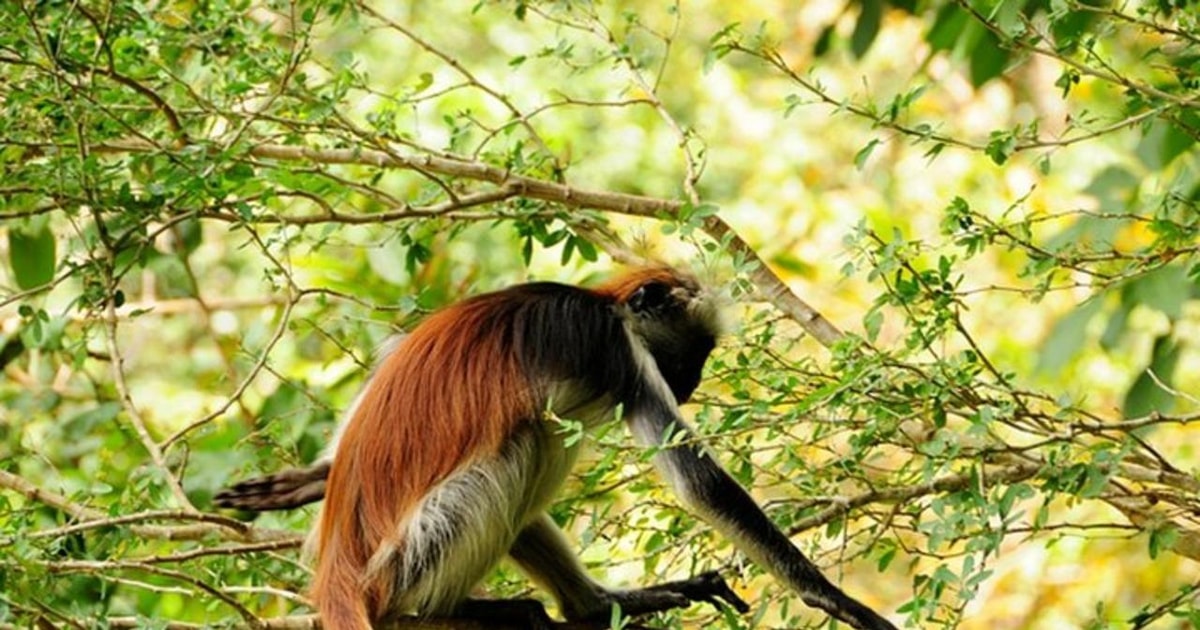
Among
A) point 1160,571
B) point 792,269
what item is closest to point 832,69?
point 1160,571

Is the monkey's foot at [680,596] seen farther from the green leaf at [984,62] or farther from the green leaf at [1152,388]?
the green leaf at [984,62]

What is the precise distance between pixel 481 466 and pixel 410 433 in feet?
0.58

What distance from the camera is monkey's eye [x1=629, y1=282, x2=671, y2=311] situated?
452 cm

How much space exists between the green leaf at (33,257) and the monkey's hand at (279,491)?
1.18 metres

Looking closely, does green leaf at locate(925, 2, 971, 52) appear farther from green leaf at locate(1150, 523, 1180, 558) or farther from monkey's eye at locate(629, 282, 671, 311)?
green leaf at locate(1150, 523, 1180, 558)

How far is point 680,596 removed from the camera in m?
4.14

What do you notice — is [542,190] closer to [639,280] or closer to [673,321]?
[639,280]

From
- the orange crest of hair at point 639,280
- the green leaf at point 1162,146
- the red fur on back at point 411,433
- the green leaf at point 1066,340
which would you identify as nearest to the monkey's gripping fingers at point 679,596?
the red fur on back at point 411,433

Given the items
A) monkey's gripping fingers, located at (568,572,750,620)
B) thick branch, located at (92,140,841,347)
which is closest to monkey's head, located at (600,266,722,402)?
thick branch, located at (92,140,841,347)

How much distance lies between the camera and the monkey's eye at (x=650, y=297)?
4.52 metres

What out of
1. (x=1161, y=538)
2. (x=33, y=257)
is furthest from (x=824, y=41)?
(x=1161, y=538)

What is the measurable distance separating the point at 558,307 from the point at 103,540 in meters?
1.18

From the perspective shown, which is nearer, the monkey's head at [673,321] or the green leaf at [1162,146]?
the monkey's head at [673,321]

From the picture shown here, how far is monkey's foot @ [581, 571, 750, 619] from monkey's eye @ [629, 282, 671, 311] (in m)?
0.70
